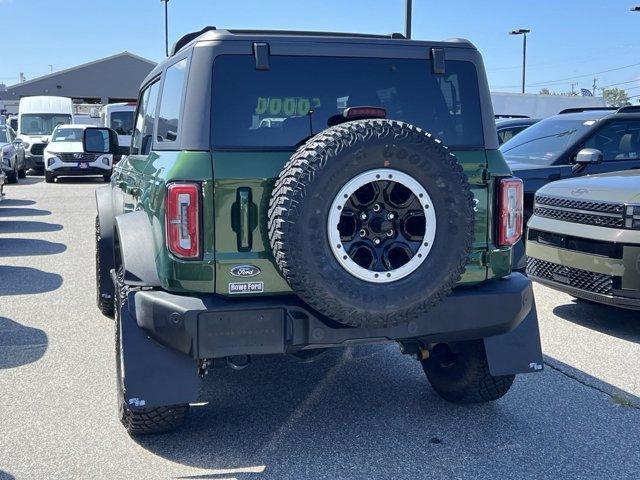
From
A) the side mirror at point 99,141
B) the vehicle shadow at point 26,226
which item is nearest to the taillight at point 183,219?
the side mirror at point 99,141

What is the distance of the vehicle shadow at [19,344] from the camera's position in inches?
203

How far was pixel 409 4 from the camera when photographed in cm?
1545

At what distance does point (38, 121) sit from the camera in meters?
26.0

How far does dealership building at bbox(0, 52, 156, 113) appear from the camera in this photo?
4838 cm

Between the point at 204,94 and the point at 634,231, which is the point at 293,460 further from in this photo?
the point at 634,231

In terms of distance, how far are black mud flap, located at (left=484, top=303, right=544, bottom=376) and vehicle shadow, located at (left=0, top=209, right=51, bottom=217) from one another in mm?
11647

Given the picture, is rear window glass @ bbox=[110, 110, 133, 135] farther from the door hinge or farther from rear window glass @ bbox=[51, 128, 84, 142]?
the door hinge

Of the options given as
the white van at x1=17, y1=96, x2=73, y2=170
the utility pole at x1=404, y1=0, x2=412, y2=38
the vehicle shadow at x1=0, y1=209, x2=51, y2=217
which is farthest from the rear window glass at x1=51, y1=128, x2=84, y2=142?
the utility pole at x1=404, y1=0, x2=412, y2=38

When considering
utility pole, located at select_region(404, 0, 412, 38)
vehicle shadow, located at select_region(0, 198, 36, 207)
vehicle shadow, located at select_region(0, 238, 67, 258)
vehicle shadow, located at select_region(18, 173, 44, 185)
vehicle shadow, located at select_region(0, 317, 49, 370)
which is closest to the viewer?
vehicle shadow, located at select_region(0, 317, 49, 370)

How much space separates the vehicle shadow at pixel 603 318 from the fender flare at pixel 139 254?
13.2ft

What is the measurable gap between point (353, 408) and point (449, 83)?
6.41ft

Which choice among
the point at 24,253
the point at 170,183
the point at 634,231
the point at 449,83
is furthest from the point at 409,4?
the point at 170,183

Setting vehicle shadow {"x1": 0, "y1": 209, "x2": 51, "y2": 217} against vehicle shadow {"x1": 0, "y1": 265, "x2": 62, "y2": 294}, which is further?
vehicle shadow {"x1": 0, "y1": 209, "x2": 51, "y2": 217}

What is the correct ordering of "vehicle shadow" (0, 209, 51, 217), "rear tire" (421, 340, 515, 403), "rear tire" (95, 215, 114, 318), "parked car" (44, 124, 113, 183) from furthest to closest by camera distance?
1. "parked car" (44, 124, 113, 183)
2. "vehicle shadow" (0, 209, 51, 217)
3. "rear tire" (95, 215, 114, 318)
4. "rear tire" (421, 340, 515, 403)
